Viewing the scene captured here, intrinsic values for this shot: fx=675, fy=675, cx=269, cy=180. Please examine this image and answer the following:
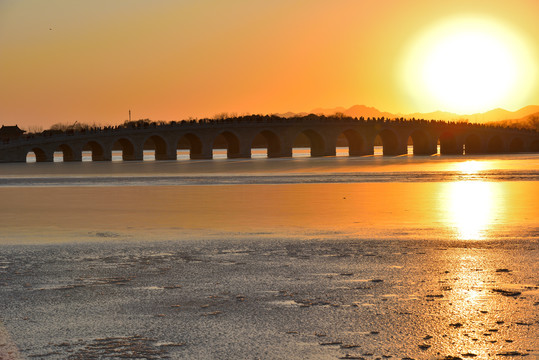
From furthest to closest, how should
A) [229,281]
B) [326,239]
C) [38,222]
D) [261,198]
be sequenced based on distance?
[261,198], [38,222], [326,239], [229,281]

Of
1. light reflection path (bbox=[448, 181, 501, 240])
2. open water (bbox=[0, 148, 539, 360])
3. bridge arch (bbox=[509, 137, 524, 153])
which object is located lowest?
light reflection path (bbox=[448, 181, 501, 240])

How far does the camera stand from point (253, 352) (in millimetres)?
6484

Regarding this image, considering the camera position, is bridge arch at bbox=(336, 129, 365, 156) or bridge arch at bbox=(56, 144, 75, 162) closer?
bridge arch at bbox=(56, 144, 75, 162)

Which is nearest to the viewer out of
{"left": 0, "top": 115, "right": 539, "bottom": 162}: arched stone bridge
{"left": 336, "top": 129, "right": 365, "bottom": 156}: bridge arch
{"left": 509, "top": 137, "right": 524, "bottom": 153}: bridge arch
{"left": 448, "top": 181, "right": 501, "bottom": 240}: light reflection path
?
{"left": 448, "top": 181, "right": 501, "bottom": 240}: light reflection path

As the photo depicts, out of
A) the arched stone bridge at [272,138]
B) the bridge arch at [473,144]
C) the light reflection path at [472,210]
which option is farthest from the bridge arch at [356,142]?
the light reflection path at [472,210]

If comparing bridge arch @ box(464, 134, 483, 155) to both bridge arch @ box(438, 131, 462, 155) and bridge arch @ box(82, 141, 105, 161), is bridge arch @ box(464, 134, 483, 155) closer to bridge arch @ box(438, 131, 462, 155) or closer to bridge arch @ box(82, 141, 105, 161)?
bridge arch @ box(438, 131, 462, 155)

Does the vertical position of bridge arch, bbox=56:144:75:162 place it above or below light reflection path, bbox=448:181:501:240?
above

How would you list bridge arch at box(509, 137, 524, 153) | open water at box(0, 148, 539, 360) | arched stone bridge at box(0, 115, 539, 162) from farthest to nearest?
bridge arch at box(509, 137, 524, 153)
arched stone bridge at box(0, 115, 539, 162)
open water at box(0, 148, 539, 360)

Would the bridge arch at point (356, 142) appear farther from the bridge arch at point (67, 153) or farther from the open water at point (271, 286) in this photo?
the open water at point (271, 286)

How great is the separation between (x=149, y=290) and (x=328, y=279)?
260 cm

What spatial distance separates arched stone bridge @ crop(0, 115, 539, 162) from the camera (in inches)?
3895

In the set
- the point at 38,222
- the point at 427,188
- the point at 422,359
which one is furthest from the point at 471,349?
the point at 427,188

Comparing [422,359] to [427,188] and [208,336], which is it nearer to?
[208,336]

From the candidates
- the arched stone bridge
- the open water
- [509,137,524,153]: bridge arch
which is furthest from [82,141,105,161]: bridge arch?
[509,137,524,153]: bridge arch
